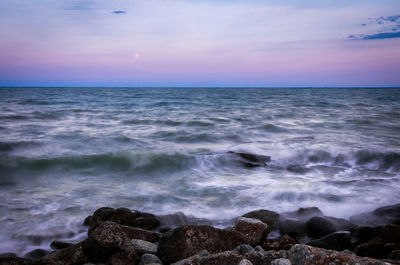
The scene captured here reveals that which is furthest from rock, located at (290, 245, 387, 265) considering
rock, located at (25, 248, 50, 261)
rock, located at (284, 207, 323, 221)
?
rock, located at (25, 248, 50, 261)

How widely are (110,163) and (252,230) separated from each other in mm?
6835

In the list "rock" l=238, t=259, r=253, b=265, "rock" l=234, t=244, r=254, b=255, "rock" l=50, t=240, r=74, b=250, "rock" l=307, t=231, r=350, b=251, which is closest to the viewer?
"rock" l=238, t=259, r=253, b=265

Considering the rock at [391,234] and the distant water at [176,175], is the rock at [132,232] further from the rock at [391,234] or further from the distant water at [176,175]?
the rock at [391,234]

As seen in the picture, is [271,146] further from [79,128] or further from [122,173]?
[79,128]

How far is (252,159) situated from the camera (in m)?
9.84

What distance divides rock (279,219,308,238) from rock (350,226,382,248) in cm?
68

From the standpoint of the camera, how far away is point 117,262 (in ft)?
11.4

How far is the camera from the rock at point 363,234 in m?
4.34

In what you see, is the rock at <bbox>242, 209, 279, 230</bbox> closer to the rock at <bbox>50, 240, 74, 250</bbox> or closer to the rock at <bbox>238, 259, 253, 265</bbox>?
the rock at <bbox>238, 259, 253, 265</bbox>

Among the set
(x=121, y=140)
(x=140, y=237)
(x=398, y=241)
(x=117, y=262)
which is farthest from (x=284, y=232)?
(x=121, y=140)

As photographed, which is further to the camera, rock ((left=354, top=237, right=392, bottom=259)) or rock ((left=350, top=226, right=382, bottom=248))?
rock ((left=350, top=226, right=382, bottom=248))

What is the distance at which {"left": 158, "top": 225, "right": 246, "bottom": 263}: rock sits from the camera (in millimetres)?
3508

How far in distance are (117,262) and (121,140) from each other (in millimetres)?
10396

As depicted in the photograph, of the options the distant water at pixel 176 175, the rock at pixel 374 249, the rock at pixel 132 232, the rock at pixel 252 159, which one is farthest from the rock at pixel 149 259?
the rock at pixel 252 159
